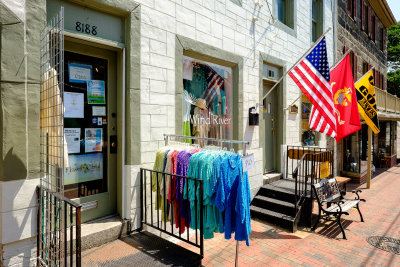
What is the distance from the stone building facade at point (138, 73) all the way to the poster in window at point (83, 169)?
9.8 inches

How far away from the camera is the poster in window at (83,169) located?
3.58m

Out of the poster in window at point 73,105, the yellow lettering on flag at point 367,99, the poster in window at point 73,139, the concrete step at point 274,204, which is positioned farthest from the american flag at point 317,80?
the poster in window at point 73,139

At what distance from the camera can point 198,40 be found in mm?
4988

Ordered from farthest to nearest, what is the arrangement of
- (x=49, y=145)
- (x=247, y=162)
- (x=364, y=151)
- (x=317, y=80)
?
(x=364, y=151) → (x=317, y=80) → (x=247, y=162) → (x=49, y=145)

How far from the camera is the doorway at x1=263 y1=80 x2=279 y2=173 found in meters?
7.24

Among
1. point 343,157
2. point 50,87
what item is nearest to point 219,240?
point 50,87

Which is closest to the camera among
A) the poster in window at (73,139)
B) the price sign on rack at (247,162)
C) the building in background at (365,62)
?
the price sign on rack at (247,162)

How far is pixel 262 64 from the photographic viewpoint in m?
6.71

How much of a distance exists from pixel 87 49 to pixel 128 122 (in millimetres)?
1124

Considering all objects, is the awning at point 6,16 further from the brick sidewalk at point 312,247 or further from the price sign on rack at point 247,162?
the price sign on rack at point 247,162

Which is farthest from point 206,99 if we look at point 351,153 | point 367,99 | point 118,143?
point 351,153

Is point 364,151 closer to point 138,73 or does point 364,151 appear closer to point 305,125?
point 305,125

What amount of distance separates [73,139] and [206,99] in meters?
2.76

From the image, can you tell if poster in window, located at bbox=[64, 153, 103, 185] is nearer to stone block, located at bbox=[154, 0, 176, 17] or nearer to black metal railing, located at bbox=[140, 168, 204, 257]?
black metal railing, located at bbox=[140, 168, 204, 257]
